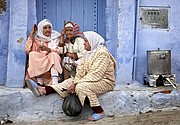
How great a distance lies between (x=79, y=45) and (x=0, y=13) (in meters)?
1.40

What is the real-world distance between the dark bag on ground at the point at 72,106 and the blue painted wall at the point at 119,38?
3.81 ft

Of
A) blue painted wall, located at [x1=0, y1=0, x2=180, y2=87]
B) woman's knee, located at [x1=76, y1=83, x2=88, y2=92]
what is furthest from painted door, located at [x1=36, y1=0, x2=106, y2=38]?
woman's knee, located at [x1=76, y1=83, x2=88, y2=92]

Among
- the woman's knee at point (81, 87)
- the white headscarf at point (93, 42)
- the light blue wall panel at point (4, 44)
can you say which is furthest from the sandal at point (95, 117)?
the light blue wall panel at point (4, 44)

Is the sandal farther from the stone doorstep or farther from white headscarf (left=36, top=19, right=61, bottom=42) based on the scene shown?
white headscarf (left=36, top=19, right=61, bottom=42)

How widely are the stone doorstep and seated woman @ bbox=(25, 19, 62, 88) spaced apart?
0.32m

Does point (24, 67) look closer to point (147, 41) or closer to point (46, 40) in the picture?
point (46, 40)

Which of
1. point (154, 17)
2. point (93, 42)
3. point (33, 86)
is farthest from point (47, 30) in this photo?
point (154, 17)

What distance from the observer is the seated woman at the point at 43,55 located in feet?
16.5

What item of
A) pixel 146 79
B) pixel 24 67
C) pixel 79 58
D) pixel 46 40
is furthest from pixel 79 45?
pixel 146 79

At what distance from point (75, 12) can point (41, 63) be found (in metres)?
1.28

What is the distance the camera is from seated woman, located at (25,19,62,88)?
502cm

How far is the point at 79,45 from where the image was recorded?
17.1 ft

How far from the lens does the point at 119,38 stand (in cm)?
544

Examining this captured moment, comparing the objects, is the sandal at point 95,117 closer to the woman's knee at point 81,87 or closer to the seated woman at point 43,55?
the woman's knee at point 81,87
